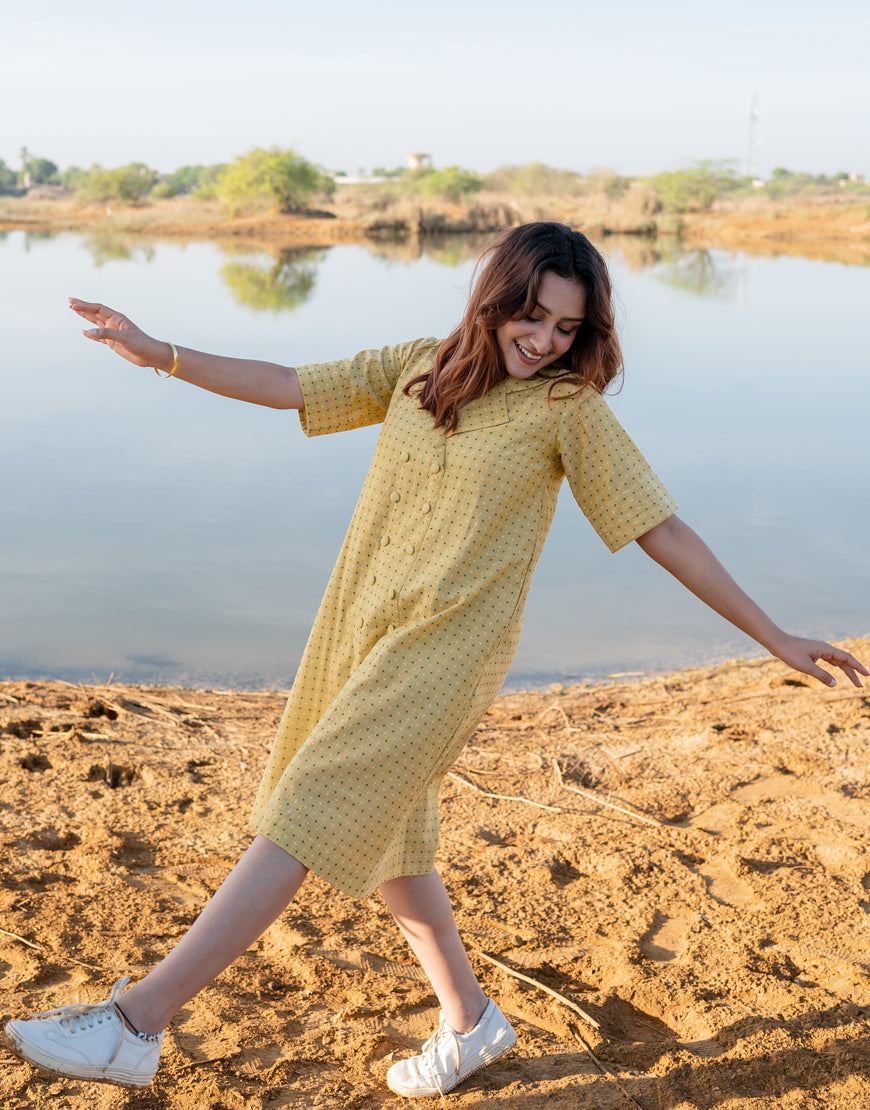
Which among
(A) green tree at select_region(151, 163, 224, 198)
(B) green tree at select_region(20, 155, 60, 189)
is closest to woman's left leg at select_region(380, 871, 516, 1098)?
(A) green tree at select_region(151, 163, 224, 198)

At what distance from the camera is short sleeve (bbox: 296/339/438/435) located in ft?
7.36

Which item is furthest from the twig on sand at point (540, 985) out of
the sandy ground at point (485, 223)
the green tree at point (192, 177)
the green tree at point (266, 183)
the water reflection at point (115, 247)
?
the green tree at point (192, 177)

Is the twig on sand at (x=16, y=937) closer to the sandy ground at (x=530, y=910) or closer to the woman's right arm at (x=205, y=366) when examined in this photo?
the sandy ground at (x=530, y=910)

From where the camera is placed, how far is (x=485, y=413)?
6.80 feet

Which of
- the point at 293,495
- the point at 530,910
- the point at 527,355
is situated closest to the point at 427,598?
the point at 527,355

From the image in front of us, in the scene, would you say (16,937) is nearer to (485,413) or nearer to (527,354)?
(485,413)

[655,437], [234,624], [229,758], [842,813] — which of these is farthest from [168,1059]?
[655,437]

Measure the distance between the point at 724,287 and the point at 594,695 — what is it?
23.7 metres

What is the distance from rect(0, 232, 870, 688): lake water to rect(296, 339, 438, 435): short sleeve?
228mm

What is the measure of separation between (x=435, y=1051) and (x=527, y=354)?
1.41 metres

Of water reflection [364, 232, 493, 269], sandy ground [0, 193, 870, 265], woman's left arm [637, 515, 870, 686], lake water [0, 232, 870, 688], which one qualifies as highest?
sandy ground [0, 193, 870, 265]

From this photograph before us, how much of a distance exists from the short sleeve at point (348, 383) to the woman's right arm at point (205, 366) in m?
0.03

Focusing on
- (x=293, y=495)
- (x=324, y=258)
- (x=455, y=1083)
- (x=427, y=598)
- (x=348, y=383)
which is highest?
(x=324, y=258)

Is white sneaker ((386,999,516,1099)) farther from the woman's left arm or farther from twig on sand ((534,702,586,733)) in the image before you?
twig on sand ((534,702,586,733))
